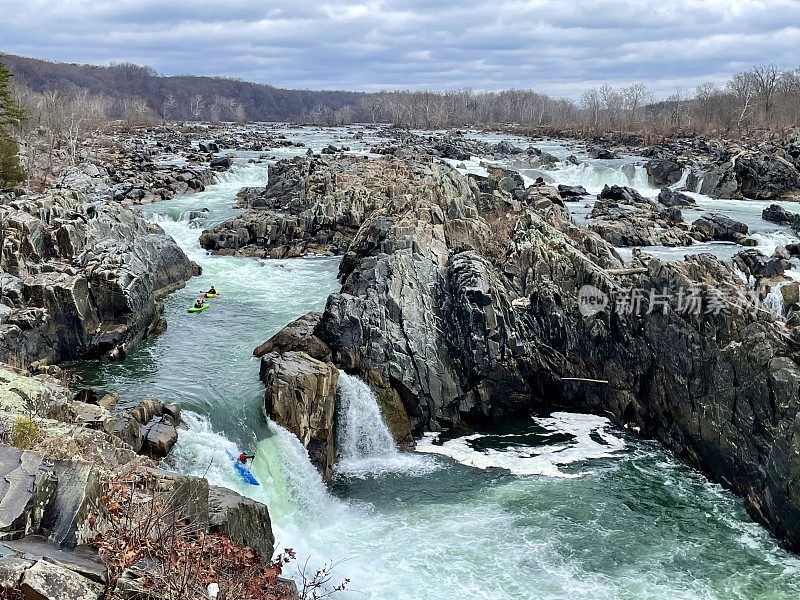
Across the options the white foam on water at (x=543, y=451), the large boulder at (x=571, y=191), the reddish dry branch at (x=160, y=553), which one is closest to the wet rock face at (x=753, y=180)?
the large boulder at (x=571, y=191)

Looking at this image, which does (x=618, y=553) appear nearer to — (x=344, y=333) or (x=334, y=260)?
(x=344, y=333)

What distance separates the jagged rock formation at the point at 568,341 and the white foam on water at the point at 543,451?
862 mm

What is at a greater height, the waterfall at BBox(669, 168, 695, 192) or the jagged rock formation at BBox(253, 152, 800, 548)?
the waterfall at BBox(669, 168, 695, 192)

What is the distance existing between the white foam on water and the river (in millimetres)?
58

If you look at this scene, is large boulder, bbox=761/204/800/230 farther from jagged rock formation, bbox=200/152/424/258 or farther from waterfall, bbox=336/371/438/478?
waterfall, bbox=336/371/438/478

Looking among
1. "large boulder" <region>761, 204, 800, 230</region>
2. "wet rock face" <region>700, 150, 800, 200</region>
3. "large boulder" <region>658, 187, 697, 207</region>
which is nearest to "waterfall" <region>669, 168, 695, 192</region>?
"wet rock face" <region>700, 150, 800, 200</region>

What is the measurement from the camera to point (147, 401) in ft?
54.3

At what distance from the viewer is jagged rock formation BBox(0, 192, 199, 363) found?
2083 cm

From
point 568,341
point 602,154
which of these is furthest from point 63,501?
point 602,154

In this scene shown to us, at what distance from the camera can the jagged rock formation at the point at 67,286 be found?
2083cm

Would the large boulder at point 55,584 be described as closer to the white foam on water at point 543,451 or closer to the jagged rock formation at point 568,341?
the white foam on water at point 543,451

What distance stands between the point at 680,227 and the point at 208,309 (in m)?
27.1

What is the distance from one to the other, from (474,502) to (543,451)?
3.58 metres

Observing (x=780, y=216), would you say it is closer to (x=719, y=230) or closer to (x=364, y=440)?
(x=719, y=230)
